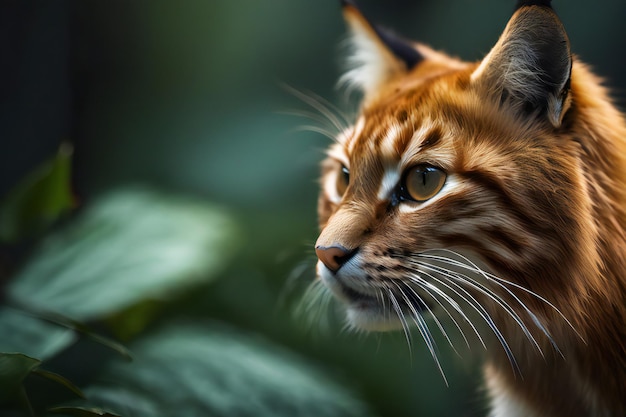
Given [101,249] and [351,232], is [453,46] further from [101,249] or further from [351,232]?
[101,249]

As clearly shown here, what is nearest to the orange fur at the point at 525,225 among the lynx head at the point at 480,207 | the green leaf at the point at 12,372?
the lynx head at the point at 480,207

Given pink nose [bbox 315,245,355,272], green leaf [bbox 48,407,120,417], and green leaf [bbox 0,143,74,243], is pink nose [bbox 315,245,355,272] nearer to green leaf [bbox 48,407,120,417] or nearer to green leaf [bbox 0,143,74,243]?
green leaf [bbox 48,407,120,417]

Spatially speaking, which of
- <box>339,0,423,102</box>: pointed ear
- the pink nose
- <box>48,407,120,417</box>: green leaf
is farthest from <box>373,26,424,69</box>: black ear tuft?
<box>48,407,120,417</box>: green leaf

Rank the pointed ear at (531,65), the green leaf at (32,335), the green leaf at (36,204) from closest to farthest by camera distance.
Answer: the pointed ear at (531,65) < the green leaf at (32,335) < the green leaf at (36,204)

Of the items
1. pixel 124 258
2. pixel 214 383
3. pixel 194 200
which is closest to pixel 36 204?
pixel 124 258

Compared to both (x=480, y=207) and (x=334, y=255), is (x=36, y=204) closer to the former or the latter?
(x=334, y=255)

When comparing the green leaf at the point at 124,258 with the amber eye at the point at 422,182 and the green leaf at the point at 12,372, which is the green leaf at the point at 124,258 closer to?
the green leaf at the point at 12,372
